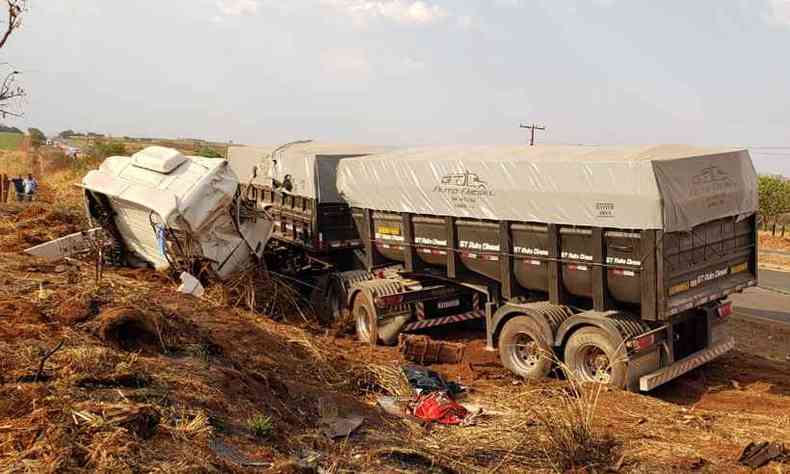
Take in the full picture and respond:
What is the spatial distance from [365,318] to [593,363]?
13.3 ft

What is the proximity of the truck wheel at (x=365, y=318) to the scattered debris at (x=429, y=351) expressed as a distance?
41.8 inches

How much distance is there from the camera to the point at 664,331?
817cm

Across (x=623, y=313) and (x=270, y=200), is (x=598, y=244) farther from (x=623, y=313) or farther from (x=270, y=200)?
(x=270, y=200)

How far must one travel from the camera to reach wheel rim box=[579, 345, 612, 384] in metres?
8.19

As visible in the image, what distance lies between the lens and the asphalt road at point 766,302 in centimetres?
1348

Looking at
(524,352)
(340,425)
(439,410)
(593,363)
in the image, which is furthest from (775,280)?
(340,425)

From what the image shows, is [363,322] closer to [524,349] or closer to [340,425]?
[524,349]

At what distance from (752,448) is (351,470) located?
148 inches

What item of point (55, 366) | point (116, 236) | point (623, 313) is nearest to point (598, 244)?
point (623, 313)

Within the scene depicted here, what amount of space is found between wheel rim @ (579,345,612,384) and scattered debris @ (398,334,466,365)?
75.8 inches

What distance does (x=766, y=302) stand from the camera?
1490cm

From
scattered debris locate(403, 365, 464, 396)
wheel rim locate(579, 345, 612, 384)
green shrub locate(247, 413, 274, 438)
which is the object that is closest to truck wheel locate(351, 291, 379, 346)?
scattered debris locate(403, 365, 464, 396)

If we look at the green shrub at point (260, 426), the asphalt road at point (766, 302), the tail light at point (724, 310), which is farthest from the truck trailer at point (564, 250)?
the asphalt road at point (766, 302)

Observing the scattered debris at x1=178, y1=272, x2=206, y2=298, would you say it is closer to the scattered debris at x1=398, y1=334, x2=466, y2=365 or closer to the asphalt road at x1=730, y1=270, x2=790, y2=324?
the scattered debris at x1=398, y1=334, x2=466, y2=365
